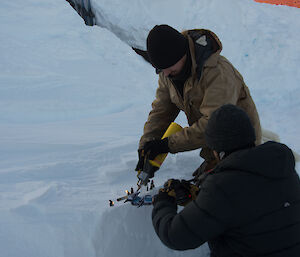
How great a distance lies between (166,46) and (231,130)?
0.72 m

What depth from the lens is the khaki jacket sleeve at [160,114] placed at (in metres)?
2.15

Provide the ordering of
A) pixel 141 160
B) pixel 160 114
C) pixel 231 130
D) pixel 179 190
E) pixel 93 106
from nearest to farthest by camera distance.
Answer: pixel 231 130 → pixel 179 190 → pixel 141 160 → pixel 160 114 → pixel 93 106

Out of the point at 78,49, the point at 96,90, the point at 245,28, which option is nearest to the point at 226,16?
the point at 245,28

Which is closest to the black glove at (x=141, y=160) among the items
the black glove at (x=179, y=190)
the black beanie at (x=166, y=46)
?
the black glove at (x=179, y=190)

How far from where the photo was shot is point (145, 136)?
2.13 metres

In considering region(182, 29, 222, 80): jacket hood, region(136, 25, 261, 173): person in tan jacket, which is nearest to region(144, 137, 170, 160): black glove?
region(136, 25, 261, 173): person in tan jacket

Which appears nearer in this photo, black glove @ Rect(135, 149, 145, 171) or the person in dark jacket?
the person in dark jacket

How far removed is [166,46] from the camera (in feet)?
5.34

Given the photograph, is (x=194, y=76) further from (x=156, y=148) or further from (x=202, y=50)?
(x=156, y=148)

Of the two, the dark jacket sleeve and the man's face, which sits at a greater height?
the man's face

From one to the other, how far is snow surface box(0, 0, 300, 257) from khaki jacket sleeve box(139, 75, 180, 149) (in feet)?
1.23

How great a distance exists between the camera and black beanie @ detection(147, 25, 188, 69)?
1628 millimetres

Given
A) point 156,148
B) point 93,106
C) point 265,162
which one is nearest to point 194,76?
point 156,148

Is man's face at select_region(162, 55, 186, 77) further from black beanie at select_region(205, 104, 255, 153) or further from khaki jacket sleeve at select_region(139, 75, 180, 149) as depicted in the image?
black beanie at select_region(205, 104, 255, 153)
